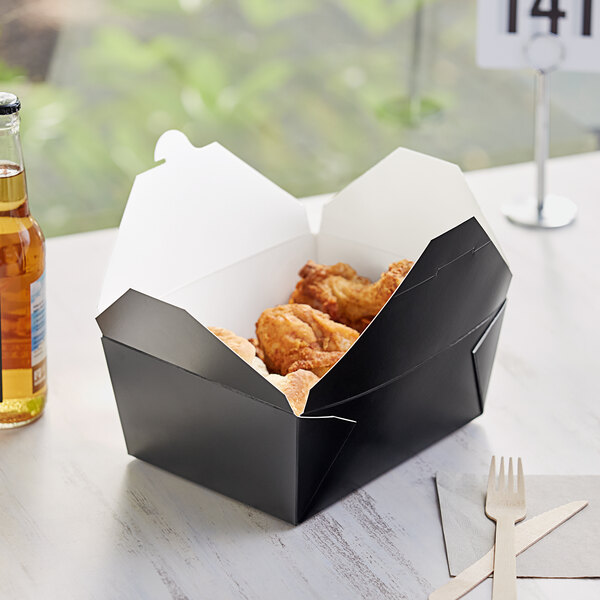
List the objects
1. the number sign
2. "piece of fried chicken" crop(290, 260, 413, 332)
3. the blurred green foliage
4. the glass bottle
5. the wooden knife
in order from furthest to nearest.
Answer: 1. the blurred green foliage
2. the number sign
3. "piece of fried chicken" crop(290, 260, 413, 332)
4. the glass bottle
5. the wooden knife

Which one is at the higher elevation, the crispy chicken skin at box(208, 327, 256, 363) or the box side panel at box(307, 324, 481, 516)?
the crispy chicken skin at box(208, 327, 256, 363)

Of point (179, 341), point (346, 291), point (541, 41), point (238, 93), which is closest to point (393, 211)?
point (346, 291)

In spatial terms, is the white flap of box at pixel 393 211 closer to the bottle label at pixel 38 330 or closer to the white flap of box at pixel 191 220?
the white flap of box at pixel 191 220

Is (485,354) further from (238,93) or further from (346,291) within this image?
(238,93)

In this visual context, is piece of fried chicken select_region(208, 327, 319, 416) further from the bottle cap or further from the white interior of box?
the bottle cap

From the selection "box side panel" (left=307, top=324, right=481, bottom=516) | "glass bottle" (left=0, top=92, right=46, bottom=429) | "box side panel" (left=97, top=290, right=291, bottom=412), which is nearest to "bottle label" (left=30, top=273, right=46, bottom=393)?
"glass bottle" (left=0, top=92, right=46, bottom=429)

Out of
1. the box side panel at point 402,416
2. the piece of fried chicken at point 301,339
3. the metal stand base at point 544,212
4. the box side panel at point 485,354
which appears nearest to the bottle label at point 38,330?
the piece of fried chicken at point 301,339

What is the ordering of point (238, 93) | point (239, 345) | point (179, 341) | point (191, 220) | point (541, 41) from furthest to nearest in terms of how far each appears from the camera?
point (238, 93), point (541, 41), point (191, 220), point (239, 345), point (179, 341)

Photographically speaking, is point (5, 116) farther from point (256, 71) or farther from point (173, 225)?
point (256, 71)
